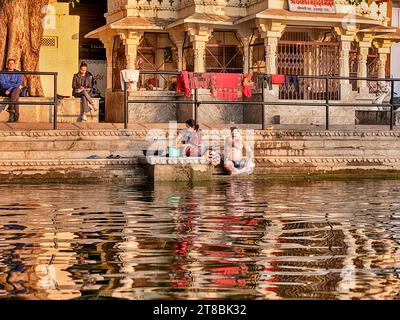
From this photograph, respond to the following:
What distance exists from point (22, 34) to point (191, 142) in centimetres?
802

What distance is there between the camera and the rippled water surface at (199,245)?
6.57 metres

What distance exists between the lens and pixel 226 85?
22172 mm

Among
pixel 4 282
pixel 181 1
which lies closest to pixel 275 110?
pixel 181 1

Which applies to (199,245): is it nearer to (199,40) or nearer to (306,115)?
(306,115)

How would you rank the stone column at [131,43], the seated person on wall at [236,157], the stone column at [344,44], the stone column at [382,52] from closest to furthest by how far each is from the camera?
the seated person on wall at [236,157]
the stone column at [344,44]
the stone column at [131,43]
the stone column at [382,52]

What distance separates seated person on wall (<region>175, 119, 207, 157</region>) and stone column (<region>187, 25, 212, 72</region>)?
12012 millimetres

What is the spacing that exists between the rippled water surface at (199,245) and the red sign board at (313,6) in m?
14.9

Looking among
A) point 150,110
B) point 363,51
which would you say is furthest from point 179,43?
point 363,51

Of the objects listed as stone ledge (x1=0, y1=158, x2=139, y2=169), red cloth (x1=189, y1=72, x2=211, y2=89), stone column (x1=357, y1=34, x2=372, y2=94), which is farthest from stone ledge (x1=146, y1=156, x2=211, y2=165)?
stone column (x1=357, y1=34, x2=372, y2=94)

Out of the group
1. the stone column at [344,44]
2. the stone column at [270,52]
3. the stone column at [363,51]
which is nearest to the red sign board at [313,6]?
the stone column at [344,44]

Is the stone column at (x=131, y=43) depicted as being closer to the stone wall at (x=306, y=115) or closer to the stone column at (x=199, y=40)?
the stone column at (x=199, y=40)

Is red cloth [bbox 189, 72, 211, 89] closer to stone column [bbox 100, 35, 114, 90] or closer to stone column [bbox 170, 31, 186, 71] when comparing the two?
stone column [bbox 170, 31, 186, 71]

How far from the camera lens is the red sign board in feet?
94.3

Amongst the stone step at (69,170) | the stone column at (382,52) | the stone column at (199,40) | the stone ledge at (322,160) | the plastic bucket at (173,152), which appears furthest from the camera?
the stone column at (382,52)
